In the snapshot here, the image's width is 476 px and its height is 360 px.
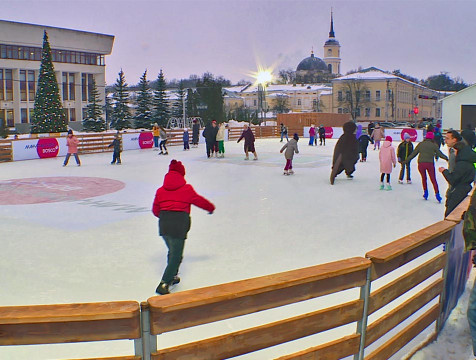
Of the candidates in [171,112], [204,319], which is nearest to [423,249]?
[204,319]

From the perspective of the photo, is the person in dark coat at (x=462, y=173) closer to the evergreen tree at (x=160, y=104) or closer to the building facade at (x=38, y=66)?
the evergreen tree at (x=160, y=104)

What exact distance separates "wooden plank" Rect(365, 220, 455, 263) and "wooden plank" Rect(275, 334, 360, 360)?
48 cm

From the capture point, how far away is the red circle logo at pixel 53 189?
38.4ft

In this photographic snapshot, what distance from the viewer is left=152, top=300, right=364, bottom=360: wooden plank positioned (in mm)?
2222

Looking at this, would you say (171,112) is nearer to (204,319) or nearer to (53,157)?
(53,157)

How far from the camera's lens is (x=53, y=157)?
22.5 metres

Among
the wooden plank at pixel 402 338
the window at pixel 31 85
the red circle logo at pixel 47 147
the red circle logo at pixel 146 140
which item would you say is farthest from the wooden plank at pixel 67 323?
the window at pixel 31 85

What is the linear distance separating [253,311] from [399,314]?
1.48 m

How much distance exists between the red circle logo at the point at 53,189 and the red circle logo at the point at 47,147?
7.32 meters

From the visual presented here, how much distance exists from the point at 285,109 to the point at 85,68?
41100mm

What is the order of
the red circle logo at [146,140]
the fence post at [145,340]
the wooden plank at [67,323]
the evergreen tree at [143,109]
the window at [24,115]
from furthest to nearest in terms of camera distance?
1. the window at [24,115]
2. the evergreen tree at [143,109]
3. the red circle logo at [146,140]
4. the fence post at [145,340]
5. the wooden plank at [67,323]

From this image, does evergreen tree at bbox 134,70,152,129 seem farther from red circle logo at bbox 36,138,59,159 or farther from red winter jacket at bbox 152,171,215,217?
red winter jacket at bbox 152,171,215,217

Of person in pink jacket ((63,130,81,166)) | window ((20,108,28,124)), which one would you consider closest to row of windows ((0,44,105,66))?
window ((20,108,28,124))

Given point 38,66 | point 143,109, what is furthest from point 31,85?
point 143,109
